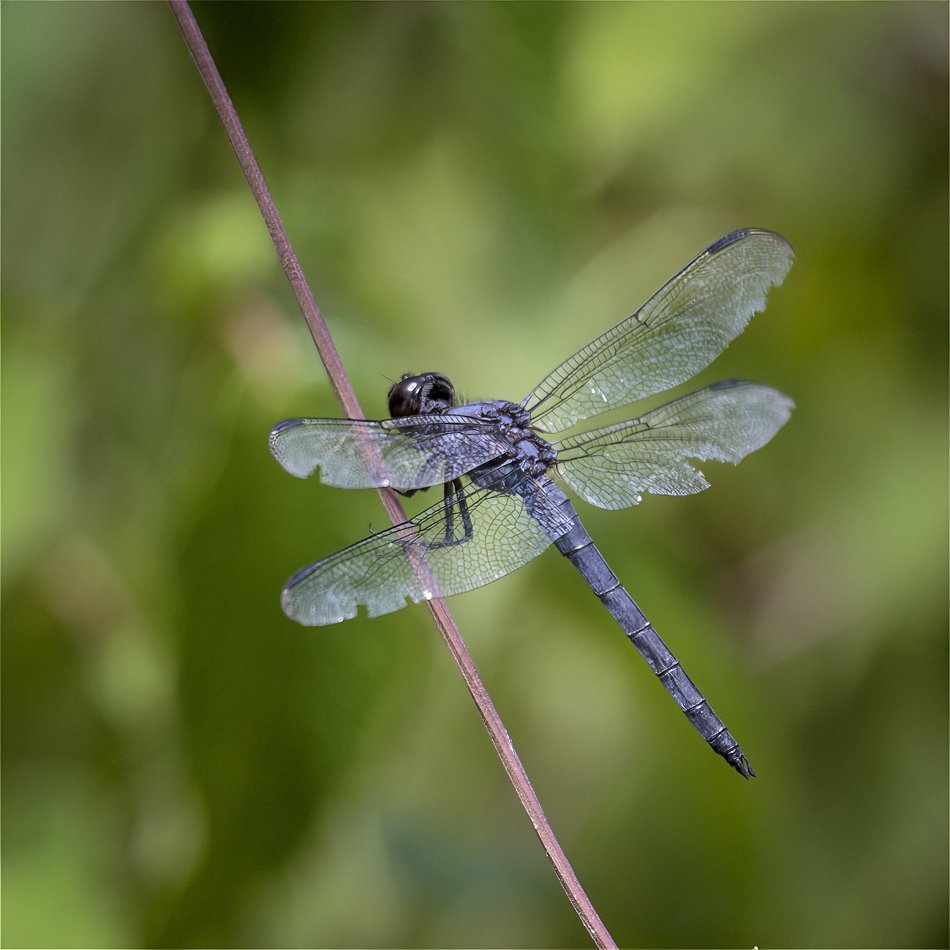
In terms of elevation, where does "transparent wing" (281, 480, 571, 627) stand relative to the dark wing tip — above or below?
below

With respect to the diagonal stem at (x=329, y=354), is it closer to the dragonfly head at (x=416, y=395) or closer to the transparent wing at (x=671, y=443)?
the dragonfly head at (x=416, y=395)

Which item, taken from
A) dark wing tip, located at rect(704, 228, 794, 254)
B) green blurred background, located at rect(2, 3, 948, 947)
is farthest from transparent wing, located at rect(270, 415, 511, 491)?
dark wing tip, located at rect(704, 228, 794, 254)

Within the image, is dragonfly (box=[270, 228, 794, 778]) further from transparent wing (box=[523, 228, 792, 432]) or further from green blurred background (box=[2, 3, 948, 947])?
green blurred background (box=[2, 3, 948, 947])

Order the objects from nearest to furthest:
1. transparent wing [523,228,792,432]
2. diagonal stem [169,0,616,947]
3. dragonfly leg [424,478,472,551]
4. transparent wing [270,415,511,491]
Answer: diagonal stem [169,0,616,947] → transparent wing [270,415,511,491] → dragonfly leg [424,478,472,551] → transparent wing [523,228,792,432]

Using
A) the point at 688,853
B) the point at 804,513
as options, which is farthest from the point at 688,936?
the point at 804,513

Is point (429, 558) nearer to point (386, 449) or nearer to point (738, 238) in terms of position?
point (386, 449)

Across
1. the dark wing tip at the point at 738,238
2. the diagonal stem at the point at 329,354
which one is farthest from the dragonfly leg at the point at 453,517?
the dark wing tip at the point at 738,238

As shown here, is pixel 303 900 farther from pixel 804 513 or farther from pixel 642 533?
pixel 804 513
